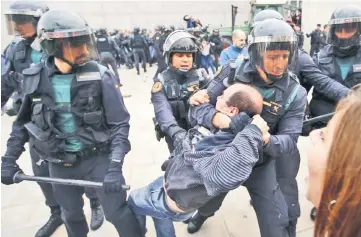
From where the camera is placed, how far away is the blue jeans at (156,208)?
1875 mm

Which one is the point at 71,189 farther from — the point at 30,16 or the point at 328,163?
the point at 328,163

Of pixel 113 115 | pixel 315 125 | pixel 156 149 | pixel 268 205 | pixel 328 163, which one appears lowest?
pixel 156 149

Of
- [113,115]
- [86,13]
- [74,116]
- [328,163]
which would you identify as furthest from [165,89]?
[86,13]

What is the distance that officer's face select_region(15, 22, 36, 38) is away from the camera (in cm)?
258

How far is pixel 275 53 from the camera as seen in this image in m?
1.90

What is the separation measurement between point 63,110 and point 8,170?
22.8 inches

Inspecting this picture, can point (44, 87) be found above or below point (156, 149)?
above

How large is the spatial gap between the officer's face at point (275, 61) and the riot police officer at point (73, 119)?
961 millimetres

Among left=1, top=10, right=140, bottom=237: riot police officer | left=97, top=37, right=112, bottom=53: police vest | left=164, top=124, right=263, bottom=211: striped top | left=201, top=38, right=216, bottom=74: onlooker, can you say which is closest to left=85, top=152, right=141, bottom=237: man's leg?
left=1, top=10, right=140, bottom=237: riot police officer

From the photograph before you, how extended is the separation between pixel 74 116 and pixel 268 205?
1.31 m

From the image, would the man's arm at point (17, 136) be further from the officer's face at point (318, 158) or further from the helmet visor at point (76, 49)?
the officer's face at point (318, 158)

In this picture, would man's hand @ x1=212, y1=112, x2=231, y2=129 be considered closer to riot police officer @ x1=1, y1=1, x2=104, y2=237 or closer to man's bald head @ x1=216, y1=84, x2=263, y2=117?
man's bald head @ x1=216, y1=84, x2=263, y2=117

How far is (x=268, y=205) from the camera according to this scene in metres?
1.85

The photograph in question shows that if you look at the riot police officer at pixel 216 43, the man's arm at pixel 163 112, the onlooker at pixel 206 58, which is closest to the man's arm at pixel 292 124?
the man's arm at pixel 163 112
